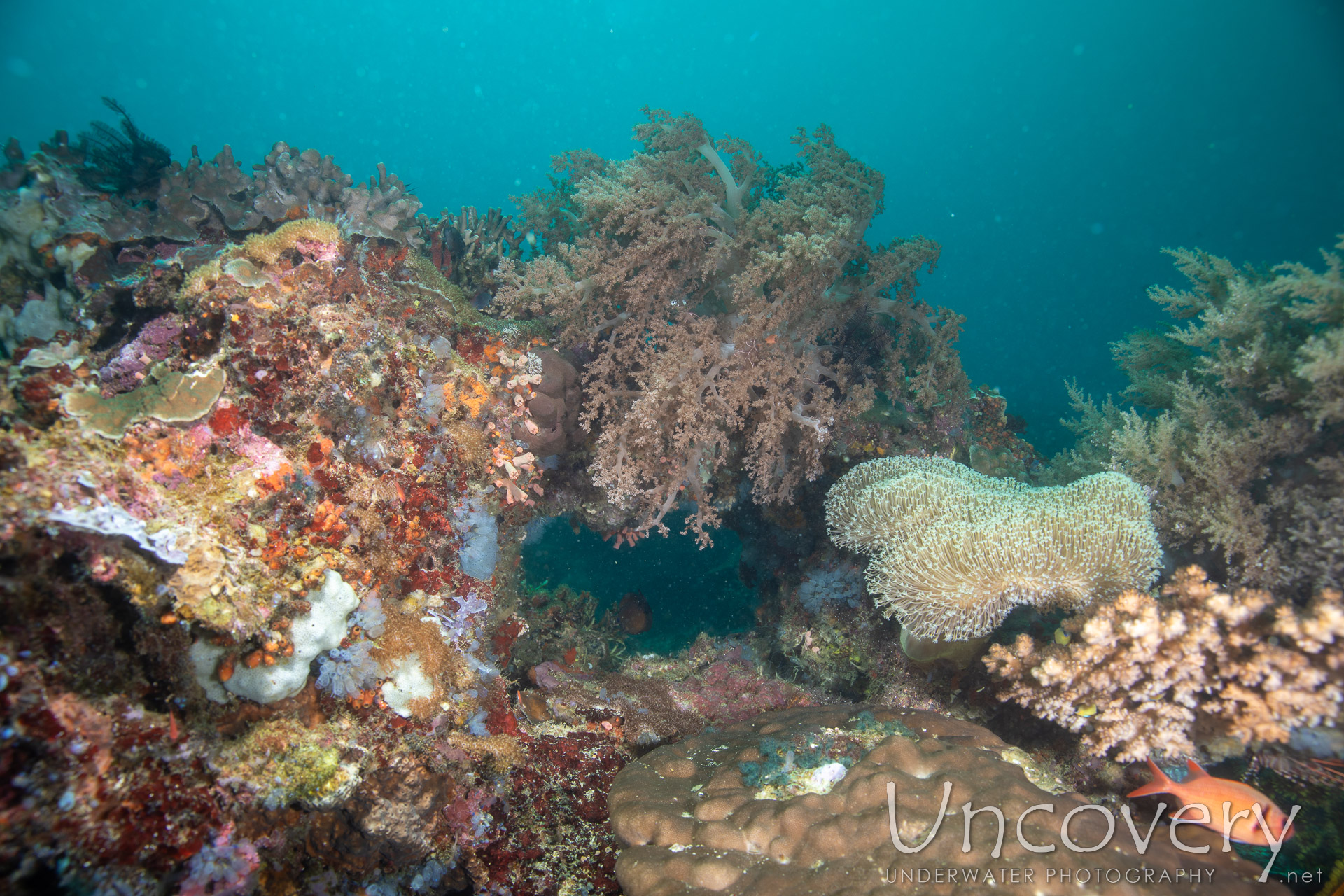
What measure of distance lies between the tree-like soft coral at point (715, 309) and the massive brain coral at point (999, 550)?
1.47 metres

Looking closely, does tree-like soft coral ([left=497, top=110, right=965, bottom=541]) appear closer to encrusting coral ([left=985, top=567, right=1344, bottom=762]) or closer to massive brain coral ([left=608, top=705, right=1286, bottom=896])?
massive brain coral ([left=608, top=705, right=1286, bottom=896])

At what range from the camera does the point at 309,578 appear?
2865 mm

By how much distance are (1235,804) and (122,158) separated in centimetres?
1014

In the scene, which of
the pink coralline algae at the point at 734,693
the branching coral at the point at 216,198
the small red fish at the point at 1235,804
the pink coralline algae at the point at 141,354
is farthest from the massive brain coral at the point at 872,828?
the branching coral at the point at 216,198

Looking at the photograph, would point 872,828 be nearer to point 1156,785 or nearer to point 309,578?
point 1156,785

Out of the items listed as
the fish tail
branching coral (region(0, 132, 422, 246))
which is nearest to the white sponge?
branching coral (region(0, 132, 422, 246))

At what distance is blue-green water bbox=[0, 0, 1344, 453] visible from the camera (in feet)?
193

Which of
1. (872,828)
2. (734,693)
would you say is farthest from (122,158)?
(872,828)

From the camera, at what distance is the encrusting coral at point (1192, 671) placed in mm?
2803

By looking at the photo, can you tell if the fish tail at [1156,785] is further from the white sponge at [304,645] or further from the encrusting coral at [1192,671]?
the white sponge at [304,645]

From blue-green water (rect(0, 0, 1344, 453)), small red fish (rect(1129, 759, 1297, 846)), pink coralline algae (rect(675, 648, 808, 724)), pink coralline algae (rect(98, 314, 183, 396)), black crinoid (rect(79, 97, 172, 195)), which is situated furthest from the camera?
blue-green water (rect(0, 0, 1344, 453))

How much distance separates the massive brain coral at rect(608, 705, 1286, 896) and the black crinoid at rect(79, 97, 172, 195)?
→ 725 centimetres

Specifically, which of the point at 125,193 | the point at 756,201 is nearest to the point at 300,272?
the point at 125,193

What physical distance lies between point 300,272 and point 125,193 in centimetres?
337
